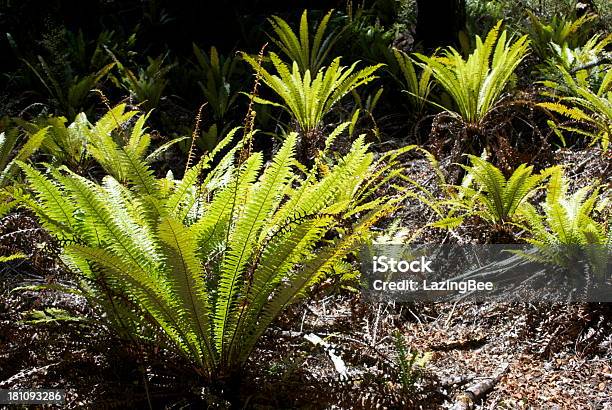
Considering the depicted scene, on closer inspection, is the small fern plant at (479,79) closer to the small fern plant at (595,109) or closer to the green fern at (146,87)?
the small fern plant at (595,109)

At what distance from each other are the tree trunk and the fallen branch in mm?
3561

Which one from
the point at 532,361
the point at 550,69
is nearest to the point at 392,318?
the point at 532,361

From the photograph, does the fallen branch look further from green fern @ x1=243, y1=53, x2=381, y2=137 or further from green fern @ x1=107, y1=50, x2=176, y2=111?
green fern @ x1=107, y1=50, x2=176, y2=111

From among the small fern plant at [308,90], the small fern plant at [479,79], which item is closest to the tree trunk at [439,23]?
the small fern plant at [479,79]

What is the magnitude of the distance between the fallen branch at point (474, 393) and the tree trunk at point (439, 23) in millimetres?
3561

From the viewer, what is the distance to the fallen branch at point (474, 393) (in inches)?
89.8

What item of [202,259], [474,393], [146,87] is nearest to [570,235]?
[474,393]

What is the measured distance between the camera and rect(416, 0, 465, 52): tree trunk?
544 centimetres

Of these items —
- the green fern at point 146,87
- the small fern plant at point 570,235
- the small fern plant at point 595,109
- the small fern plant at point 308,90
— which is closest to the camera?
the small fern plant at point 570,235

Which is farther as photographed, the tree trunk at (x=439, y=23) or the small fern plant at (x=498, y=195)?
the tree trunk at (x=439, y=23)

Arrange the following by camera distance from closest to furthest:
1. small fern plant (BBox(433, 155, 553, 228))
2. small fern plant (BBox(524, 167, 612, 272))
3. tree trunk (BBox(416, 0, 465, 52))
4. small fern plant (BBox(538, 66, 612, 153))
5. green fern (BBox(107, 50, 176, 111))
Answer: small fern plant (BBox(524, 167, 612, 272)), small fern plant (BBox(433, 155, 553, 228)), small fern plant (BBox(538, 66, 612, 153)), green fern (BBox(107, 50, 176, 111)), tree trunk (BBox(416, 0, 465, 52))

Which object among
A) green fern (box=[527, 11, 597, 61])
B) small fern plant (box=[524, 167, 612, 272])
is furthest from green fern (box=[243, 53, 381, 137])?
green fern (box=[527, 11, 597, 61])

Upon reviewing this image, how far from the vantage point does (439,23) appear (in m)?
5.45

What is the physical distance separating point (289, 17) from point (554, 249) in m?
4.76
